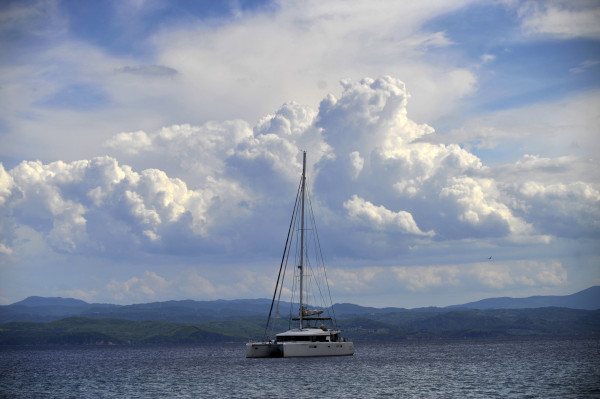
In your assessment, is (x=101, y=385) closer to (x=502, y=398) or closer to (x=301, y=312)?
(x=301, y=312)

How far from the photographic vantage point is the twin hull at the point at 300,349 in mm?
123044

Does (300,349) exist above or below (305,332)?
below

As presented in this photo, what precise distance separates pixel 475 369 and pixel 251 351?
4360cm

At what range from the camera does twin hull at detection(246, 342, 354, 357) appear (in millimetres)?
123044

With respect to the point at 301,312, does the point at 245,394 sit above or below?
below

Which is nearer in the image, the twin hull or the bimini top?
the twin hull

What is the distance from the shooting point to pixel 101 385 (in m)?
110

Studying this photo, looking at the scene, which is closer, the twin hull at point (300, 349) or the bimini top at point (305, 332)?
the twin hull at point (300, 349)

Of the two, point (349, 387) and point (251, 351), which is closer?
point (349, 387)

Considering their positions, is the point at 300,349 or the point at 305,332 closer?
the point at 300,349

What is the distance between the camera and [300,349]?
123 metres

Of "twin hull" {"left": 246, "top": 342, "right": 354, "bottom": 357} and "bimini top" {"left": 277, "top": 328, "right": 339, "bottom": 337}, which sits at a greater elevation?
"bimini top" {"left": 277, "top": 328, "right": 339, "bottom": 337}

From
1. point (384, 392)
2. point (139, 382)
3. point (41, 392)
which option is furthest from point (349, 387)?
point (41, 392)

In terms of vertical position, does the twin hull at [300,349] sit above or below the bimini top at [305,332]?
below
